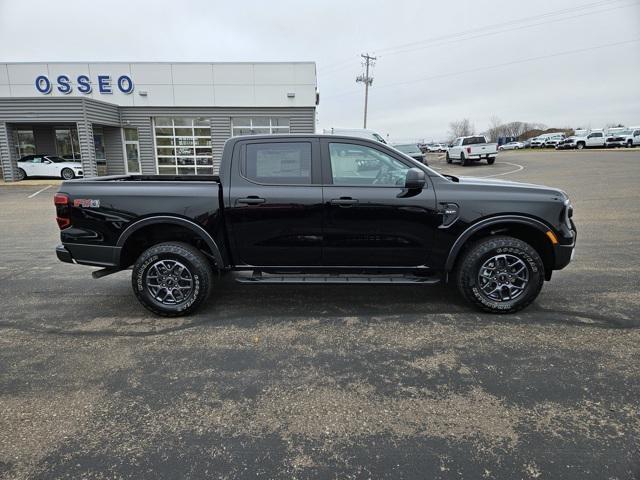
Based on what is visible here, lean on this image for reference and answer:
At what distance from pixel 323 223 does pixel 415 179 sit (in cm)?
100

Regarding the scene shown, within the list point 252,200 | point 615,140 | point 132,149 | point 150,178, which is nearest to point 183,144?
point 132,149

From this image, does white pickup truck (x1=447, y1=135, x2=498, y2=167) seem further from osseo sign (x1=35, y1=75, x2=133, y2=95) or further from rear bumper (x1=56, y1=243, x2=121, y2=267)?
rear bumper (x1=56, y1=243, x2=121, y2=267)

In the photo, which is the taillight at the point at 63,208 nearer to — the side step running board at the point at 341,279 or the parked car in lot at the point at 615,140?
the side step running board at the point at 341,279

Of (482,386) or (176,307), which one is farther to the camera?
(176,307)

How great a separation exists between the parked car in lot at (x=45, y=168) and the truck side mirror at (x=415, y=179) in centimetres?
2248

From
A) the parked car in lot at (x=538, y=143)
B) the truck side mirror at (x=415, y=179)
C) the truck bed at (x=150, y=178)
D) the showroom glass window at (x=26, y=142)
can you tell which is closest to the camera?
the truck side mirror at (x=415, y=179)

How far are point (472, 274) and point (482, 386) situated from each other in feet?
4.65

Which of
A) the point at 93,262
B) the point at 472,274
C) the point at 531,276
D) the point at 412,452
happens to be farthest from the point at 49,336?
the point at 531,276

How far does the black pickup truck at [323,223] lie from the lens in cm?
427

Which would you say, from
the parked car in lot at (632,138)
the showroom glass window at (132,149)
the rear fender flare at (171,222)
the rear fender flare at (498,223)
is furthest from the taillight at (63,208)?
the parked car in lot at (632,138)

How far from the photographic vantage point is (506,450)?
247 centimetres

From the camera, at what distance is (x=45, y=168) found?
22.0m

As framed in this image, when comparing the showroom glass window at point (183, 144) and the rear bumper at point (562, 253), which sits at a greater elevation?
the showroom glass window at point (183, 144)

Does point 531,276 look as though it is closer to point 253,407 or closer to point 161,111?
point 253,407
